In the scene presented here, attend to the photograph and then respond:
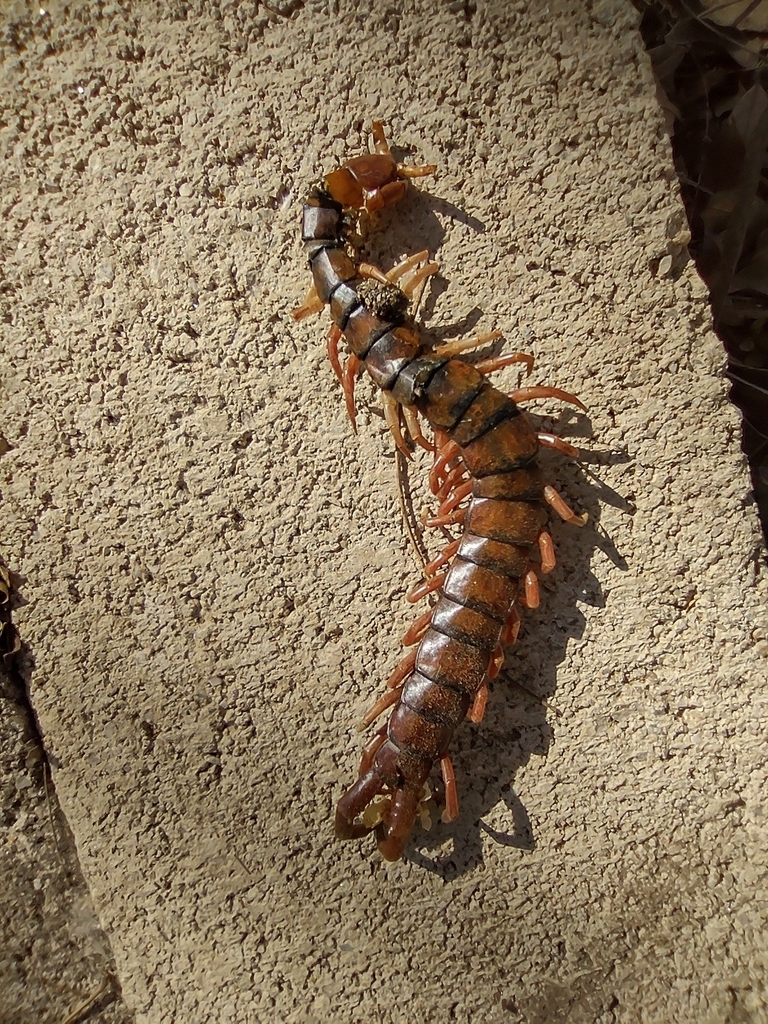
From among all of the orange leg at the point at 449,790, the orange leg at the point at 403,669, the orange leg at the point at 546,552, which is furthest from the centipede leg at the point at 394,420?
the orange leg at the point at 449,790

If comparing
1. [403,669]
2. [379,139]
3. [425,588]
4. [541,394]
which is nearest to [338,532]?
[425,588]

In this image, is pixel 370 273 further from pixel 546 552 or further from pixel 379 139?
pixel 546 552

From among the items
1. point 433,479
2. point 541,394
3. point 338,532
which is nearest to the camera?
point 541,394

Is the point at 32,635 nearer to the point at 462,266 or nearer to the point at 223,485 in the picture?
the point at 223,485

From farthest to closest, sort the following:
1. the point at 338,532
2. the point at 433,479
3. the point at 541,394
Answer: the point at 338,532, the point at 433,479, the point at 541,394

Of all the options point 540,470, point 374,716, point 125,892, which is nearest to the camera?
point 540,470

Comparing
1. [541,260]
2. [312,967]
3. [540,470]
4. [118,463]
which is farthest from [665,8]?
[312,967]

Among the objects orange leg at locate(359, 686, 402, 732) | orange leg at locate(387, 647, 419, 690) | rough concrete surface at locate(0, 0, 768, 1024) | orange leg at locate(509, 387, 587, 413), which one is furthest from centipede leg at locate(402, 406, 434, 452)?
orange leg at locate(359, 686, 402, 732)
